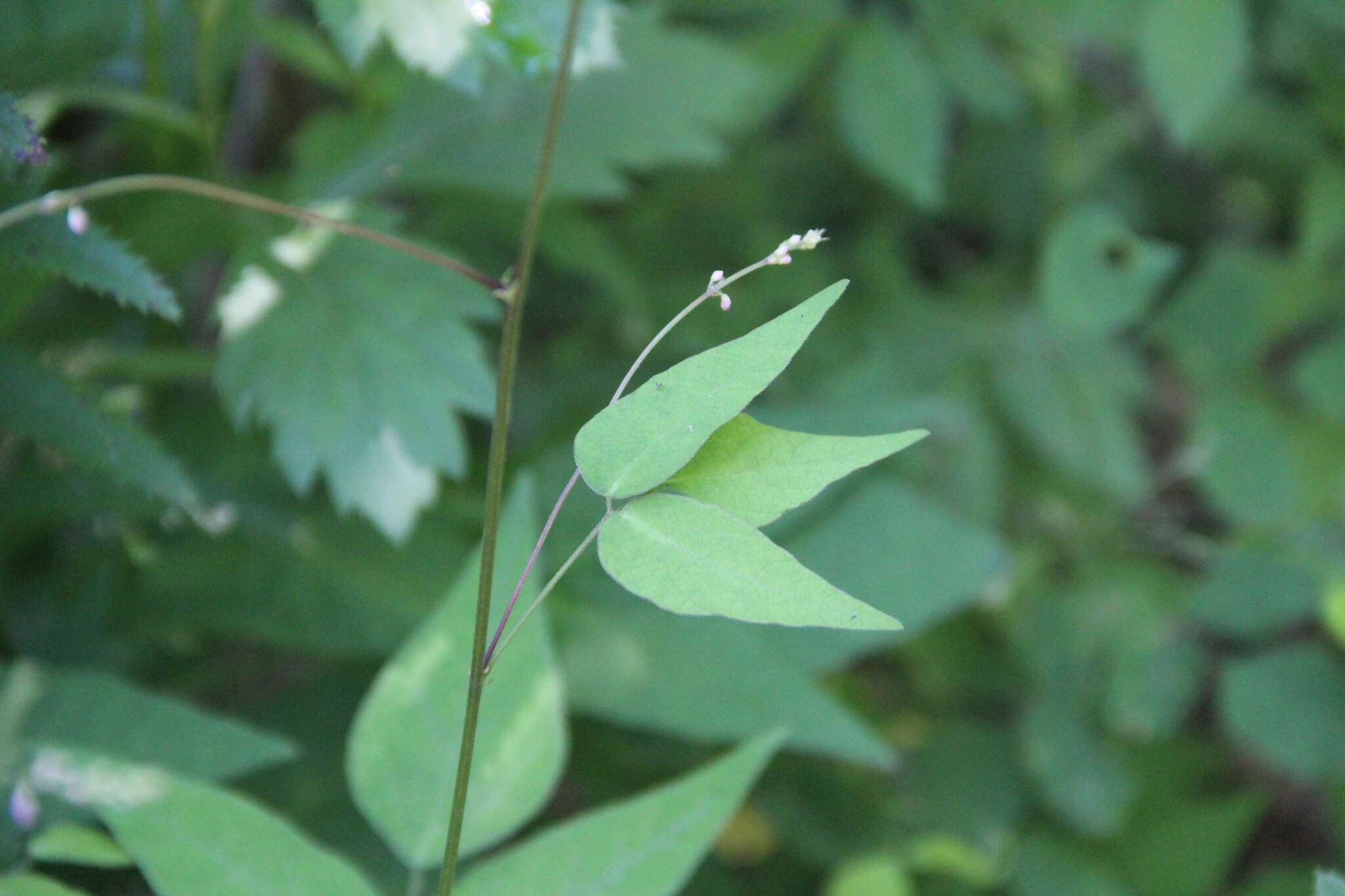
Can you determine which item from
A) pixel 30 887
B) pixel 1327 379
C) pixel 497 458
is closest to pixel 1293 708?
pixel 1327 379

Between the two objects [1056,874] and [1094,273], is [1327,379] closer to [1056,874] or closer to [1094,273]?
[1094,273]

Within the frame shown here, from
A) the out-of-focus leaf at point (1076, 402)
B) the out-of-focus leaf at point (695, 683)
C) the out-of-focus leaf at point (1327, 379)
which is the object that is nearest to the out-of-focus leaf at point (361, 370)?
the out-of-focus leaf at point (695, 683)

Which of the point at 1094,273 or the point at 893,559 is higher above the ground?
the point at 1094,273

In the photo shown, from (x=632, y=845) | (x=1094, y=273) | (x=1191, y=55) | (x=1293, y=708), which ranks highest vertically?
(x=1191, y=55)

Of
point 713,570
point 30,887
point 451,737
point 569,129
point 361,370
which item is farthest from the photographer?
point 569,129

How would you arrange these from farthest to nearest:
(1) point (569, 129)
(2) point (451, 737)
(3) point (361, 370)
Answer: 1. (1) point (569, 129)
2. (3) point (361, 370)
3. (2) point (451, 737)

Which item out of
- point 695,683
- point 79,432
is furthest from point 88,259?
point 695,683

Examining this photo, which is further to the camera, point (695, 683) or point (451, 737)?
point (695, 683)

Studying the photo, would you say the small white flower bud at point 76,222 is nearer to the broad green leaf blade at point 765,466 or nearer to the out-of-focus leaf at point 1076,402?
the broad green leaf blade at point 765,466
